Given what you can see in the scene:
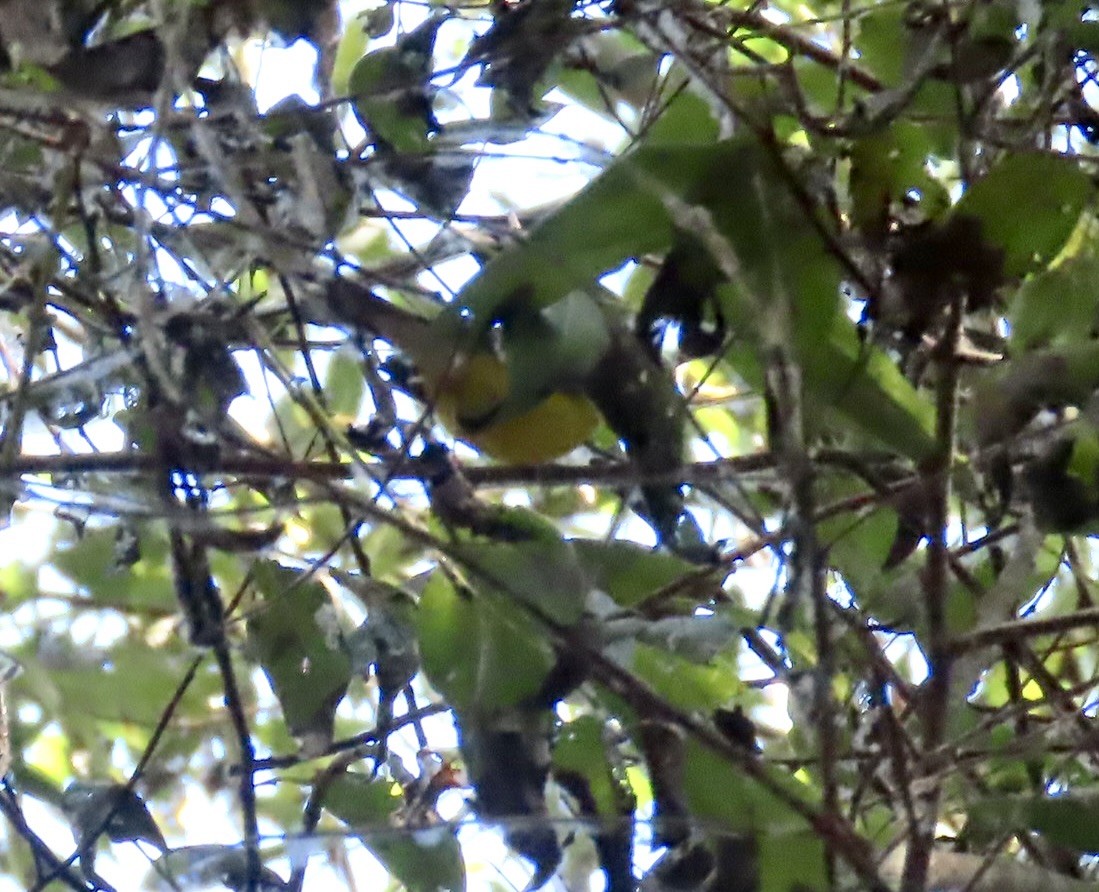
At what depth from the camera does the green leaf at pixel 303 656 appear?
599 mm

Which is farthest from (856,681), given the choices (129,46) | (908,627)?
(129,46)

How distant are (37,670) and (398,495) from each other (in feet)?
1.09

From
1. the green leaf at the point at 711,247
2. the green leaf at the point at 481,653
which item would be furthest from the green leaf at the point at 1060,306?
the green leaf at the point at 481,653

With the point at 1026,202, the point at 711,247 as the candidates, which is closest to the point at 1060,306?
the point at 1026,202

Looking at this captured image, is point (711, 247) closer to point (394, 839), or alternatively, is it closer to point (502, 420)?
point (502, 420)

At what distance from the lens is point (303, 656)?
61cm

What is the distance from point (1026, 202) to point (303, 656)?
1.12 feet

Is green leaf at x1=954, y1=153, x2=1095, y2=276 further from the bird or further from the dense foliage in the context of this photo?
the bird

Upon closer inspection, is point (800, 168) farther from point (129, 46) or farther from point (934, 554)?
point (129, 46)

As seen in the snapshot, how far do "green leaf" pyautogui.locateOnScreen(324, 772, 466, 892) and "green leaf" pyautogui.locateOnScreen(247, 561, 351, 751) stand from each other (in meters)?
0.04

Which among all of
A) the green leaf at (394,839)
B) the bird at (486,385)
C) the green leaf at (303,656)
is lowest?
the green leaf at (394,839)

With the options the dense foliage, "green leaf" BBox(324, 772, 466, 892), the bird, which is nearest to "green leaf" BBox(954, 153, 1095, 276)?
the dense foliage

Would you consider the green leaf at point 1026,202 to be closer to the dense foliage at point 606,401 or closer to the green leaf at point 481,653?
the dense foliage at point 606,401

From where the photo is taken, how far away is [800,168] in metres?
0.53
